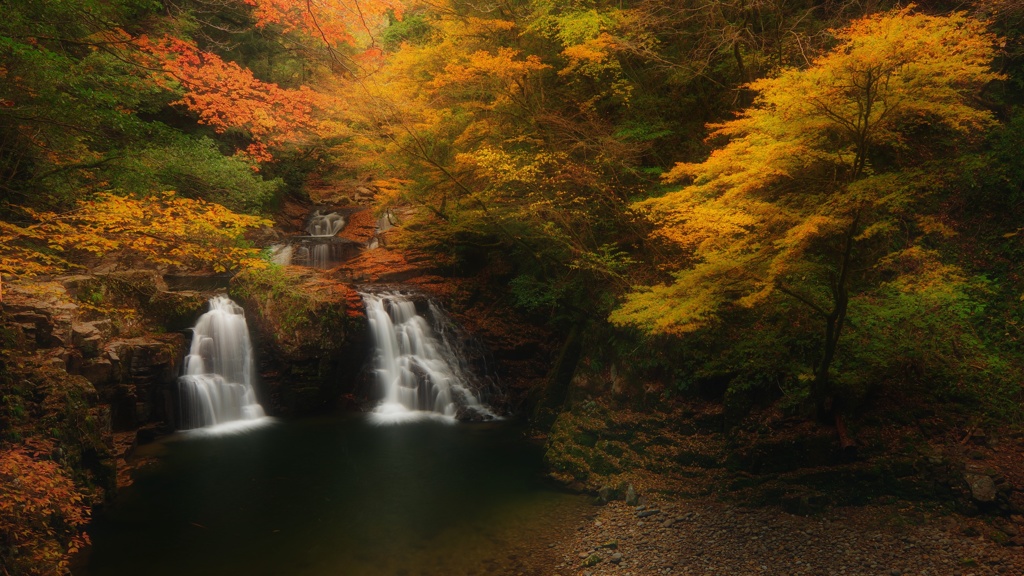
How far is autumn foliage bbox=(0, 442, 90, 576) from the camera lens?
187 inches

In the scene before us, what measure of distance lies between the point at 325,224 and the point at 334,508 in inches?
543

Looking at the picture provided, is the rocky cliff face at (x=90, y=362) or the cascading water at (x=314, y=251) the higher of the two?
the cascading water at (x=314, y=251)

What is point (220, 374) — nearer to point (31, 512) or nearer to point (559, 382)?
point (31, 512)

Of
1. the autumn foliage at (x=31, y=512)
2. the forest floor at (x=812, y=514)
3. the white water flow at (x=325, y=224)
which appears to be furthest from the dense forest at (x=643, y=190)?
the white water flow at (x=325, y=224)

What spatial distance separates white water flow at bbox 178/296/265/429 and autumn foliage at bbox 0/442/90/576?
5501mm

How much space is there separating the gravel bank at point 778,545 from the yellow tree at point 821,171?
179 cm

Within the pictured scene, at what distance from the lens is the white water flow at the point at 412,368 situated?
42.3 ft

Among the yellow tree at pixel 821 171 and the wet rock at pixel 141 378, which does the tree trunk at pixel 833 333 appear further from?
the wet rock at pixel 141 378

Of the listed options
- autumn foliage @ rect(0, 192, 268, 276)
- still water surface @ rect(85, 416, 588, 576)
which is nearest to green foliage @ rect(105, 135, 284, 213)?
autumn foliage @ rect(0, 192, 268, 276)

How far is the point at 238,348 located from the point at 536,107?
28.6ft

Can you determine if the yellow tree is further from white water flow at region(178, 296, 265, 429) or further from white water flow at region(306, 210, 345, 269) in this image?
white water flow at region(306, 210, 345, 269)

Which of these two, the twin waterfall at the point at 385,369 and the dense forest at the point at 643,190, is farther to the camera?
the twin waterfall at the point at 385,369

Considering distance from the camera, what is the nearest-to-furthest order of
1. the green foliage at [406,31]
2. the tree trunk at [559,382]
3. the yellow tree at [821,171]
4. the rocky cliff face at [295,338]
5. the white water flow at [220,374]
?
the yellow tree at [821,171] → the white water flow at [220,374] → the tree trunk at [559,382] → the rocky cliff face at [295,338] → the green foliage at [406,31]

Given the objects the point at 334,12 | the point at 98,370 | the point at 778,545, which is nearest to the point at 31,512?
the point at 98,370
